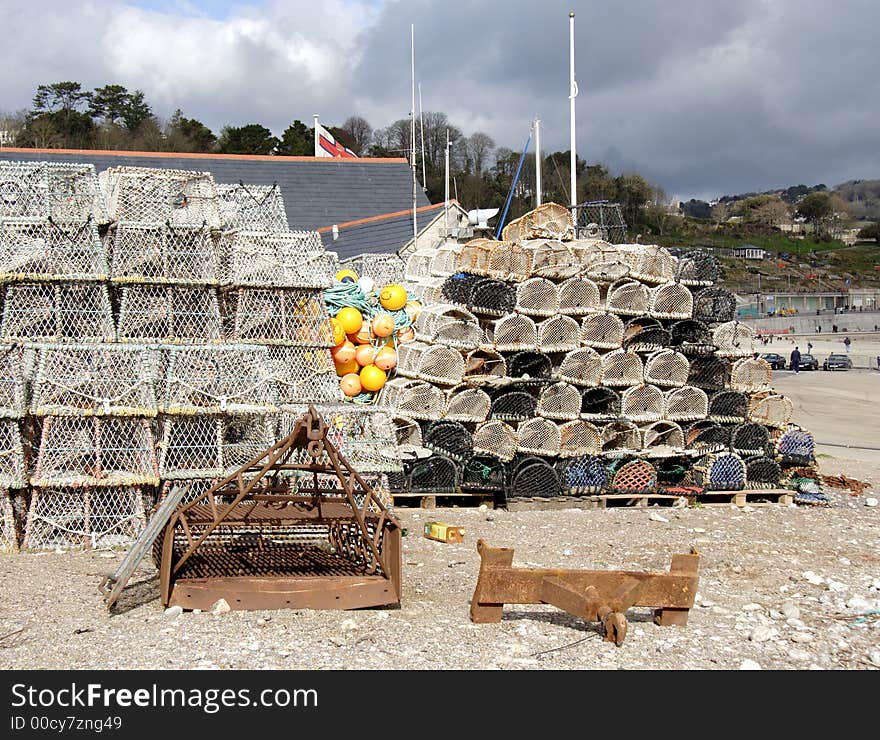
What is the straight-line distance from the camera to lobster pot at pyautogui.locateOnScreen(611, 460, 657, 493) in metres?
11.4

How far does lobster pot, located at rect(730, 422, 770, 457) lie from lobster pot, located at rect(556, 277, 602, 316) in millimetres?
2212

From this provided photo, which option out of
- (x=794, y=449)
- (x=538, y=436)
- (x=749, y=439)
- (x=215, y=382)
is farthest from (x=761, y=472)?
(x=215, y=382)

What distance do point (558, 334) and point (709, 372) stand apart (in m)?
2.08

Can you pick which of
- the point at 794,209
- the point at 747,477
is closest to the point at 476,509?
the point at 747,477

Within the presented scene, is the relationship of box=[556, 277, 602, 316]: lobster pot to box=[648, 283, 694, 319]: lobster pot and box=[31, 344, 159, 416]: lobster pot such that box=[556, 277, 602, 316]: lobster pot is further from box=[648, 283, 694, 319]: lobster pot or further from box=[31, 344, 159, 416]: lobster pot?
box=[31, 344, 159, 416]: lobster pot

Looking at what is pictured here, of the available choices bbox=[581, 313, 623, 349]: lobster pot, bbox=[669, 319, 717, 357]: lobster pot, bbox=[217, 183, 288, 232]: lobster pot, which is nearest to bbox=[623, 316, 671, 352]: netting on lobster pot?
bbox=[669, 319, 717, 357]: lobster pot

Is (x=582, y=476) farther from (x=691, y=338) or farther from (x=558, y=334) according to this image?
(x=691, y=338)

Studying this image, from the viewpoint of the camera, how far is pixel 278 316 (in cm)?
947

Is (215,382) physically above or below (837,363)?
above

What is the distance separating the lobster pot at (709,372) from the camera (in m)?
12.1

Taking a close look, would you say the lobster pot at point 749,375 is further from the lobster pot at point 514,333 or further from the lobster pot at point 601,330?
the lobster pot at point 514,333

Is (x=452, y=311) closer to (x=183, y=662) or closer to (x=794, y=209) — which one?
(x=183, y=662)

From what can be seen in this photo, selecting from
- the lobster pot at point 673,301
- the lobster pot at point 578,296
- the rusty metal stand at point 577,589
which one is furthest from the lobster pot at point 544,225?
the rusty metal stand at point 577,589

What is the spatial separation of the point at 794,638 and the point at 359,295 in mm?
8156
